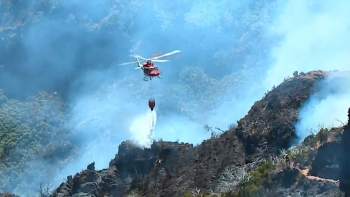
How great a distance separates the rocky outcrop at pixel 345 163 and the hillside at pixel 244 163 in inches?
32.4

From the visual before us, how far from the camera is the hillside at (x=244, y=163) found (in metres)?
51.9

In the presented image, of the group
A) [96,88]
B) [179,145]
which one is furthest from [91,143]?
[179,145]

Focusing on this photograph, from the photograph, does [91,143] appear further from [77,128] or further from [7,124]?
[7,124]

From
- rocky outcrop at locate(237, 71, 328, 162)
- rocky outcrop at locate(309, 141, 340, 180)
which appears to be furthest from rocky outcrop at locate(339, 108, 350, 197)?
rocky outcrop at locate(237, 71, 328, 162)

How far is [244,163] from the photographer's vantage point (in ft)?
235

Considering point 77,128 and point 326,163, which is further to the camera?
point 77,128

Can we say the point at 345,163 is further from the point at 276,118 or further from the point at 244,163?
the point at 276,118

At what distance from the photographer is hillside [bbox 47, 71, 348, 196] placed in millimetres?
51938

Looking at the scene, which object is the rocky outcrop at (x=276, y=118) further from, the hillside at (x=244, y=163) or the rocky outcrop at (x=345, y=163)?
the rocky outcrop at (x=345, y=163)

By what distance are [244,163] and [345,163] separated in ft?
75.8

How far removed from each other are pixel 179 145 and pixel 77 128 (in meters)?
72.5

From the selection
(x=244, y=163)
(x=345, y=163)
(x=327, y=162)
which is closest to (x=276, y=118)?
(x=244, y=163)

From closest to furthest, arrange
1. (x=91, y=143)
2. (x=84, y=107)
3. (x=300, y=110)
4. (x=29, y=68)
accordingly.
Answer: (x=300, y=110) < (x=91, y=143) < (x=84, y=107) < (x=29, y=68)

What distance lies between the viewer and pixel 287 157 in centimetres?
5431
